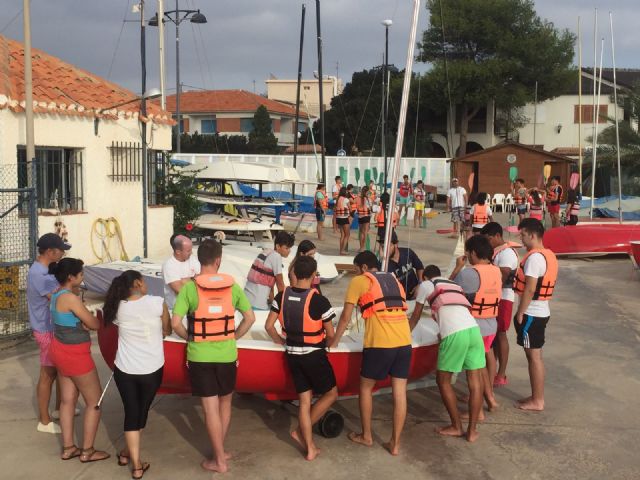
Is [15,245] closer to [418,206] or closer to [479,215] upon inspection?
[479,215]

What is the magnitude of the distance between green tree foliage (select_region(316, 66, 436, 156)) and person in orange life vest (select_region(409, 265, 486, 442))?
40.7m

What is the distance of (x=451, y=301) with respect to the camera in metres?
5.75

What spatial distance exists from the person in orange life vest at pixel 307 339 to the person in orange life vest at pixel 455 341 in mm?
866

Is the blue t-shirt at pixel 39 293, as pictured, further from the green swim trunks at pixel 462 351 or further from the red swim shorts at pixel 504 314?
the red swim shorts at pixel 504 314

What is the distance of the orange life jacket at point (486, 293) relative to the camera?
20.2 ft

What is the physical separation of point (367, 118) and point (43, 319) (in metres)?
46.8

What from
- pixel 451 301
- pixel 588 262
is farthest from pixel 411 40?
pixel 588 262

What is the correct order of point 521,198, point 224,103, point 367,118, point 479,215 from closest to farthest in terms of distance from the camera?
point 479,215, point 521,198, point 367,118, point 224,103

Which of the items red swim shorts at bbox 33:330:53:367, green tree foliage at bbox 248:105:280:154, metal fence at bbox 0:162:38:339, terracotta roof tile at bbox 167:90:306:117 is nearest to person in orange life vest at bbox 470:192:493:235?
metal fence at bbox 0:162:38:339

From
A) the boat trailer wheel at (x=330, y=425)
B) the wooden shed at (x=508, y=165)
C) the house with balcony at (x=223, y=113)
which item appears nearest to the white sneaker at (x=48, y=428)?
the boat trailer wheel at (x=330, y=425)

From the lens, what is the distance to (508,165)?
3403 cm

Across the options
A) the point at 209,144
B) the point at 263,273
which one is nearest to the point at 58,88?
the point at 263,273

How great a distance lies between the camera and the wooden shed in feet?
111

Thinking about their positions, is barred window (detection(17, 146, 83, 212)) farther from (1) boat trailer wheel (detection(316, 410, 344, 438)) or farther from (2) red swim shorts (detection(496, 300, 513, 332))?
(2) red swim shorts (detection(496, 300, 513, 332))
